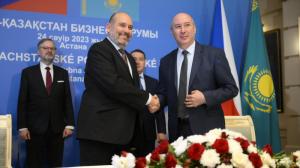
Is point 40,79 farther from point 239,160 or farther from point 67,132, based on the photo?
point 239,160

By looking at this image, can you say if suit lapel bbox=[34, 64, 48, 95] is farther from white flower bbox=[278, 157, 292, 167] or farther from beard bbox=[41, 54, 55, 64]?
white flower bbox=[278, 157, 292, 167]

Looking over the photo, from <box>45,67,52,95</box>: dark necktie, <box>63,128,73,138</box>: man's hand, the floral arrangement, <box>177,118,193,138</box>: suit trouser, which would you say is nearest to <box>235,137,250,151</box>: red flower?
the floral arrangement

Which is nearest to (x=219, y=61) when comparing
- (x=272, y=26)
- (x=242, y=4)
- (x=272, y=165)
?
(x=272, y=165)

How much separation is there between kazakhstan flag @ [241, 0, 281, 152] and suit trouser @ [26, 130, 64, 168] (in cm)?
220

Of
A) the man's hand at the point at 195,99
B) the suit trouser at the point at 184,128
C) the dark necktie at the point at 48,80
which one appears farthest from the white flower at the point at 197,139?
the dark necktie at the point at 48,80

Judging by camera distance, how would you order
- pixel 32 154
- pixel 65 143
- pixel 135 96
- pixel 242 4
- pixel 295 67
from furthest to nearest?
pixel 295 67
pixel 242 4
pixel 65 143
pixel 32 154
pixel 135 96

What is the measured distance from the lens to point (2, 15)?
13.4 feet

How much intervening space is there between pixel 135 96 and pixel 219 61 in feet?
2.12

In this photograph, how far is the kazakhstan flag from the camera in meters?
4.68

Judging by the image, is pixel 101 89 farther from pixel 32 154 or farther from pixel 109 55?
pixel 32 154

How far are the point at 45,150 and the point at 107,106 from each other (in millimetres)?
1625

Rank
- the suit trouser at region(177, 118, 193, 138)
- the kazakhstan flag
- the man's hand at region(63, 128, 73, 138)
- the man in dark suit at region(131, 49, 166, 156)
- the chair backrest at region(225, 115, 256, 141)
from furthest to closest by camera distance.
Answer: the kazakhstan flag → the man's hand at region(63, 128, 73, 138) → the chair backrest at region(225, 115, 256, 141) → the man in dark suit at region(131, 49, 166, 156) → the suit trouser at region(177, 118, 193, 138)

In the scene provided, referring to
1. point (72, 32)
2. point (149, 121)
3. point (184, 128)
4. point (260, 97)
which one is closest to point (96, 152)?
point (184, 128)

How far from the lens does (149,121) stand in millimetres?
3900
